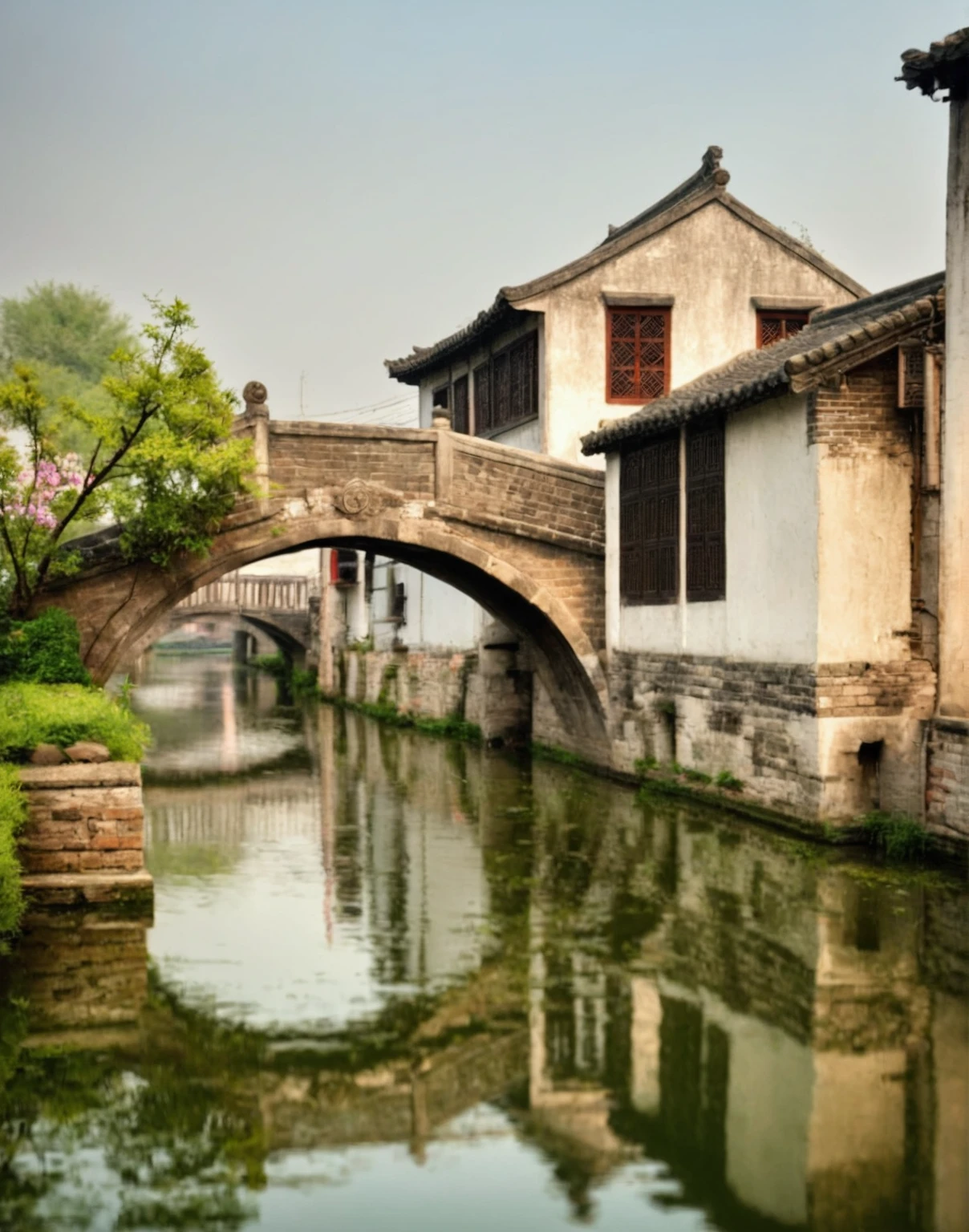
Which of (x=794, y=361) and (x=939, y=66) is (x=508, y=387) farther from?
(x=939, y=66)

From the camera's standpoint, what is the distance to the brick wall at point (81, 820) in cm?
915

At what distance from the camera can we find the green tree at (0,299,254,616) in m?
14.1

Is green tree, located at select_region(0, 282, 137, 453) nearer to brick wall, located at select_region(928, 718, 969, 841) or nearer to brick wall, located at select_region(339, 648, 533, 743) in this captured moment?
brick wall, located at select_region(339, 648, 533, 743)

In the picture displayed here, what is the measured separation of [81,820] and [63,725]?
0.97 m

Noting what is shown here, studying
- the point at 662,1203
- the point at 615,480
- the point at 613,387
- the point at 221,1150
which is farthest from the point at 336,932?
the point at 613,387

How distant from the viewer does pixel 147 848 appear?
12562 mm

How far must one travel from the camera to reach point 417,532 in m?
16.4

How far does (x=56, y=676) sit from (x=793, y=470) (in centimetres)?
717

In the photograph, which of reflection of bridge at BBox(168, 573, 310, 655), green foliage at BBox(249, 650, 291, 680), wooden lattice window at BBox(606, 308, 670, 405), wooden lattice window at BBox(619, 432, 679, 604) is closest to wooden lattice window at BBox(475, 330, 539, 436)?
wooden lattice window at BBox(606, 308, 670, 405)

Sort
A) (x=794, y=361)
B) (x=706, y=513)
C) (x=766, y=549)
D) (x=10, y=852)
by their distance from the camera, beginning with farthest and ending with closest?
(x=706, y=513) → (x=766, y=549) → (x=794, y=361) → (x=10, y=852)

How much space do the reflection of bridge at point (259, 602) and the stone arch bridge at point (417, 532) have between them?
1977cm

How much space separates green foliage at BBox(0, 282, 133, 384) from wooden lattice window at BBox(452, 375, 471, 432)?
62.5 feet

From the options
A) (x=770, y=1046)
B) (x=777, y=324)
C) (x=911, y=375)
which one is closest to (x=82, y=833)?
(x=770, y=1046)

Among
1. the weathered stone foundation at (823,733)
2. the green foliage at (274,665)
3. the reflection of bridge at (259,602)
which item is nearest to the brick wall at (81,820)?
the weathered stone foundation at (823,733)
